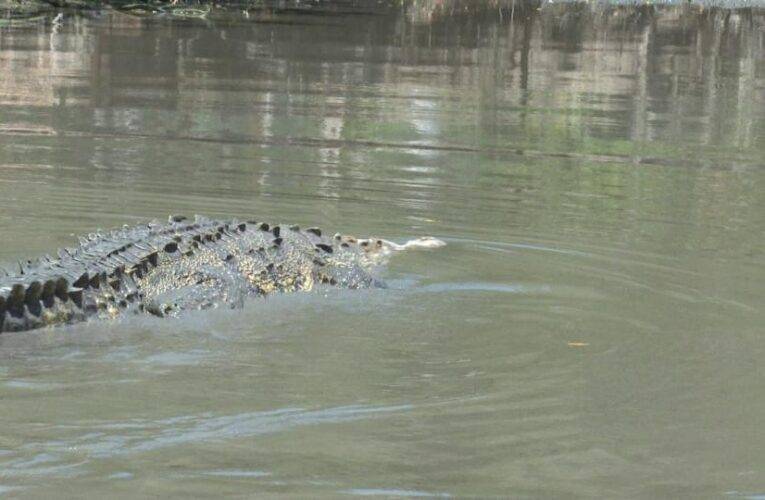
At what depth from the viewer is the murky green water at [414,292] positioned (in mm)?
4938

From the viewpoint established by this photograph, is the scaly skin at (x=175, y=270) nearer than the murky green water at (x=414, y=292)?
No

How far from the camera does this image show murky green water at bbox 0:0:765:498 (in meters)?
4.94

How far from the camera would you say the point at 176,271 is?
708 cm

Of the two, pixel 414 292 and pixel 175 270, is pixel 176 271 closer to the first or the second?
pixel 175 270

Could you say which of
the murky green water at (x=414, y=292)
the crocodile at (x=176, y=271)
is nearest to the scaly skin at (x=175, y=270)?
the crocodile at (x=176, y=271)

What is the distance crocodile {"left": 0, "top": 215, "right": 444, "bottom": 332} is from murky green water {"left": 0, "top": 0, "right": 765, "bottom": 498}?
0.15 meters

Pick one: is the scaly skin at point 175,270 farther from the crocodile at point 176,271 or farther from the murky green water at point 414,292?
the murky green water at point 414,292

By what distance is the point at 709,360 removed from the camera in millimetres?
6297

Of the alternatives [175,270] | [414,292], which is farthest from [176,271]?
[414,292]

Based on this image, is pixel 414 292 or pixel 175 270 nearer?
pixel 175 270

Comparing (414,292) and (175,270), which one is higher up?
(175,270)

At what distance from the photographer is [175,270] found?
7.07m

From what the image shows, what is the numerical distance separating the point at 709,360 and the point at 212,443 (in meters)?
2.53

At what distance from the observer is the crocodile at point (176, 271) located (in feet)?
21.2
